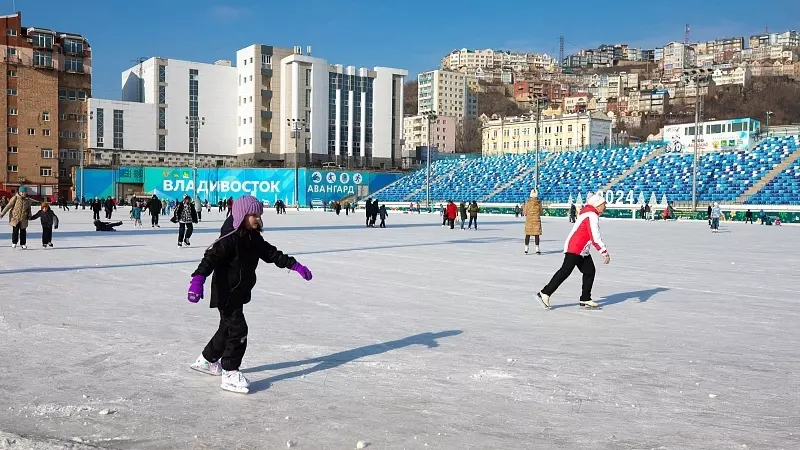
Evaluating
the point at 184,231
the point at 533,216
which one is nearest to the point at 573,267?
the point at 533,216

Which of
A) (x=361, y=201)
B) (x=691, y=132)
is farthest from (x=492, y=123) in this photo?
(x=691, y=132)

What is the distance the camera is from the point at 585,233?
815 cm

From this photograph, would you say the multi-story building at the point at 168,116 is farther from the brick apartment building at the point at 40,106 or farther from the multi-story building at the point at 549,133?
the multi-story building at the point at 549,133

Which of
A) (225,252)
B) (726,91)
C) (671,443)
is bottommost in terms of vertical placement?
(671,443)

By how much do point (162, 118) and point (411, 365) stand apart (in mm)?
81201

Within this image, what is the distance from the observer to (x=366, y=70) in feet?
280

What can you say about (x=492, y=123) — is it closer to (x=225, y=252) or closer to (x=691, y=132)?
(x=691, y=132)

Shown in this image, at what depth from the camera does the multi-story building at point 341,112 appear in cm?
8169

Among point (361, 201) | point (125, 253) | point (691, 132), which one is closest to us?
point (125, 253)

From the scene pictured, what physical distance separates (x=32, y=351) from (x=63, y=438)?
2.29m

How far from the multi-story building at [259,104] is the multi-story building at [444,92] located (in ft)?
351

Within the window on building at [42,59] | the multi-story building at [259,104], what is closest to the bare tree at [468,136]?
the multi-story building at [259,104]

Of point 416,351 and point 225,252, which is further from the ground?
point 225,252

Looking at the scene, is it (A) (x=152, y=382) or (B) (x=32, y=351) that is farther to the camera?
(B) (x=32, y=351)
